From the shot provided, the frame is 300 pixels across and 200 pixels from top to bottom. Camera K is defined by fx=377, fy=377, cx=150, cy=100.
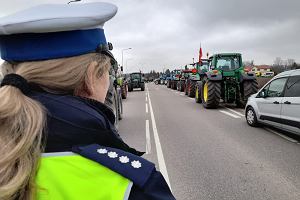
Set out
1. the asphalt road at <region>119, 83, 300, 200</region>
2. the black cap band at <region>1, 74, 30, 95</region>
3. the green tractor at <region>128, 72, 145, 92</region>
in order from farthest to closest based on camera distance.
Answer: the green tractor at <region>128, 72, 145, 92</region> → the asphalt road at <region>119, 83, 300, 200</region> → the black cap band at <region>1, 74, 30, 95</region>

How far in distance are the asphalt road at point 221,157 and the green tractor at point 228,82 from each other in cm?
383

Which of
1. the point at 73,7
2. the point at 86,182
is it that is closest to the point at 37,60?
the point at 73,7

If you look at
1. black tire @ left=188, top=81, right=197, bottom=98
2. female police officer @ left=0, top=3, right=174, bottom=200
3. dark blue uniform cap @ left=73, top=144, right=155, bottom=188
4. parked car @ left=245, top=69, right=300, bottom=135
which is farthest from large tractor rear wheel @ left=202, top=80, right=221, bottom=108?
dark blue uniform cap @ left=73, top=144, right=155, bottom=188

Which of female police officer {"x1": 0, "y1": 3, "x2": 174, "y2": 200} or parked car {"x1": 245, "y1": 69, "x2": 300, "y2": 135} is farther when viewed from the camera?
parked car {"x1": 245, "y1": 69, "x2": 300, "y2": 135}

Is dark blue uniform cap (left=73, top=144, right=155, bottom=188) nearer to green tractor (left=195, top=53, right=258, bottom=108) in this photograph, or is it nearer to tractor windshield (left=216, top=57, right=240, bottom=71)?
green tractor (left=195, top=53, right=258, bottom=108)

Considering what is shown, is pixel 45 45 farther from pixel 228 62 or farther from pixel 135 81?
pixel 135 81

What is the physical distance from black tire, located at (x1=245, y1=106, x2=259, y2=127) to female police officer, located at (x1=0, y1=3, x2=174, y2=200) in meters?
10.3

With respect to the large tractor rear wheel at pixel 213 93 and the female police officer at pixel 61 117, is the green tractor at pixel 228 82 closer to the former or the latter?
the large tractor rear wheel at pixel 213 93

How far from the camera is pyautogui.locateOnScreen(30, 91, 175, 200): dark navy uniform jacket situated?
3.23ft

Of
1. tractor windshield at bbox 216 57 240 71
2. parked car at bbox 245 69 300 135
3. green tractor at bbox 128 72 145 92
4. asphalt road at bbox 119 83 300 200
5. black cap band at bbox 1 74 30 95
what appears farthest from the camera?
green tractor at bbox 128 72 145 92

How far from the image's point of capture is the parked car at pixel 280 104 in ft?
28.5

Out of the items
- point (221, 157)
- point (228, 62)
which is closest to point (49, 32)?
point (221, 157)

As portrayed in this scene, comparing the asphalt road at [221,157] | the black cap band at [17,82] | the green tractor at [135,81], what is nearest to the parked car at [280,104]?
the asphalt road at [221,157]

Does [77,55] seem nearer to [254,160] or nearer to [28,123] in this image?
[28,123]
